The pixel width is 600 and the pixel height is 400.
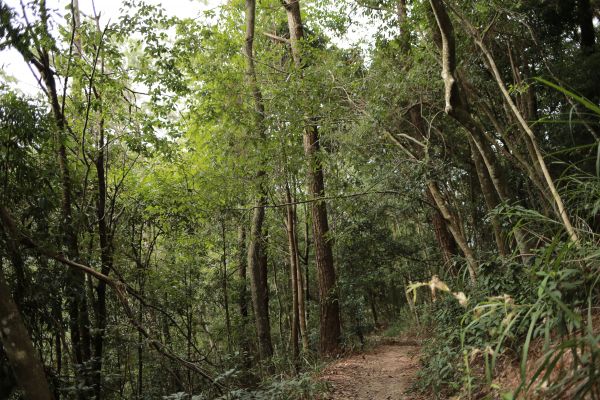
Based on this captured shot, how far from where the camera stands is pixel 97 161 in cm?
651

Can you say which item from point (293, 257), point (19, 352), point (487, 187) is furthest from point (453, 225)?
point (19, 352)

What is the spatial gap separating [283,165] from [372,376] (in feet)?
14.1

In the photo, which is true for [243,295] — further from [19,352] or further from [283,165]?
[19,352]

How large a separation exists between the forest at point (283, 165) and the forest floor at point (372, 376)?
0.48 ft

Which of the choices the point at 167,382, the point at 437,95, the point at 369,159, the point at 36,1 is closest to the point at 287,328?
the point at 167,382

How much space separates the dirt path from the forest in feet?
0.49

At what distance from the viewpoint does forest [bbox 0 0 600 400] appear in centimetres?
407

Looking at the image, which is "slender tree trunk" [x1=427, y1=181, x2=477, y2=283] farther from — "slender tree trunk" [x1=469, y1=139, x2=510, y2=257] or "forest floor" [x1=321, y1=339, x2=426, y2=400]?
"forest floor" [x1=321, y1=339, x2=426, y2=400]

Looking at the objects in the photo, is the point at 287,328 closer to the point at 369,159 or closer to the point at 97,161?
the point at 369,159

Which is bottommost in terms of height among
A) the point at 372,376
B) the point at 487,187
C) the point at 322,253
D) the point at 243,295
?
the point at 372,376

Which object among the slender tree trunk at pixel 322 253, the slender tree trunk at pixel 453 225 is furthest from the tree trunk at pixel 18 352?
the slender tree trunk at pixel 322 253

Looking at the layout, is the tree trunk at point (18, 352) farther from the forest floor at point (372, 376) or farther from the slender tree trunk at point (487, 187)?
the slender tree trunk at point (487, 187)

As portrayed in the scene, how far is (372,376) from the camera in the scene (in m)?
7.62

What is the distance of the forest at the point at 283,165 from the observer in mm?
4074
